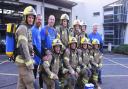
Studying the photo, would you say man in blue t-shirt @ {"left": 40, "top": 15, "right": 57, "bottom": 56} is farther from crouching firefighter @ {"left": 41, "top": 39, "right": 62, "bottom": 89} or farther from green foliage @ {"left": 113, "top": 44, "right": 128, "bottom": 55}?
green foliage @ {"left": 113, "top": 44, "right": 128, "bottom": 55}

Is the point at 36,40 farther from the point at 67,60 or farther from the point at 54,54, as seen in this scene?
the point at 67,60

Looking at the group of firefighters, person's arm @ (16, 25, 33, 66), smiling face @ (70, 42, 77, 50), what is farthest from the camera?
smiling face @ (70, 42, 77, 50)

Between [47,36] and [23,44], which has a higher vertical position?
[47,36]

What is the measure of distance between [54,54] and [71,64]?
2.99 feet

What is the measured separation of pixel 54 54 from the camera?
7.65 m

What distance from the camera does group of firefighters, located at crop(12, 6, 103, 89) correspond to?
20.4 feet

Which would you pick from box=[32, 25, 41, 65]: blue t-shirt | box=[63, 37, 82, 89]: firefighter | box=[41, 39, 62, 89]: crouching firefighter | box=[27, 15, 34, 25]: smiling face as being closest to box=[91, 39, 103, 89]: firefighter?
box=[63, 37, 82, 89]: firefighter

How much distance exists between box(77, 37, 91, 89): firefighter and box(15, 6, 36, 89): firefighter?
2.71m

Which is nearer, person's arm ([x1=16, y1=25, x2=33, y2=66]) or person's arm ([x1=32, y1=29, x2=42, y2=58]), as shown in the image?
person's arm ([x1=16, y1=25, x2=33, y2=66])

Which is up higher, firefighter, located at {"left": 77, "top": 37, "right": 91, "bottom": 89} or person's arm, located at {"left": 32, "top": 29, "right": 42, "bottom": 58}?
person's arm, located at {"left": 32, "top": 29, "right": 42, "bottom": 58}

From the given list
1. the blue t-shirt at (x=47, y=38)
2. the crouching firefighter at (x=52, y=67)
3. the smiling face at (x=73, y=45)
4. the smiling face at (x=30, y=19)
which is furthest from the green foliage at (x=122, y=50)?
the smiling face at (x=30, y=19)

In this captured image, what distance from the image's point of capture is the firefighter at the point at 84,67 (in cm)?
879

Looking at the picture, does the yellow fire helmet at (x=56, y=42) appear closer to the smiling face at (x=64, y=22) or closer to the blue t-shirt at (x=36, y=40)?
the blue t-shirt at (x=36, y=40)

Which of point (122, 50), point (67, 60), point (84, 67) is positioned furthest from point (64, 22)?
point (122, 50)
